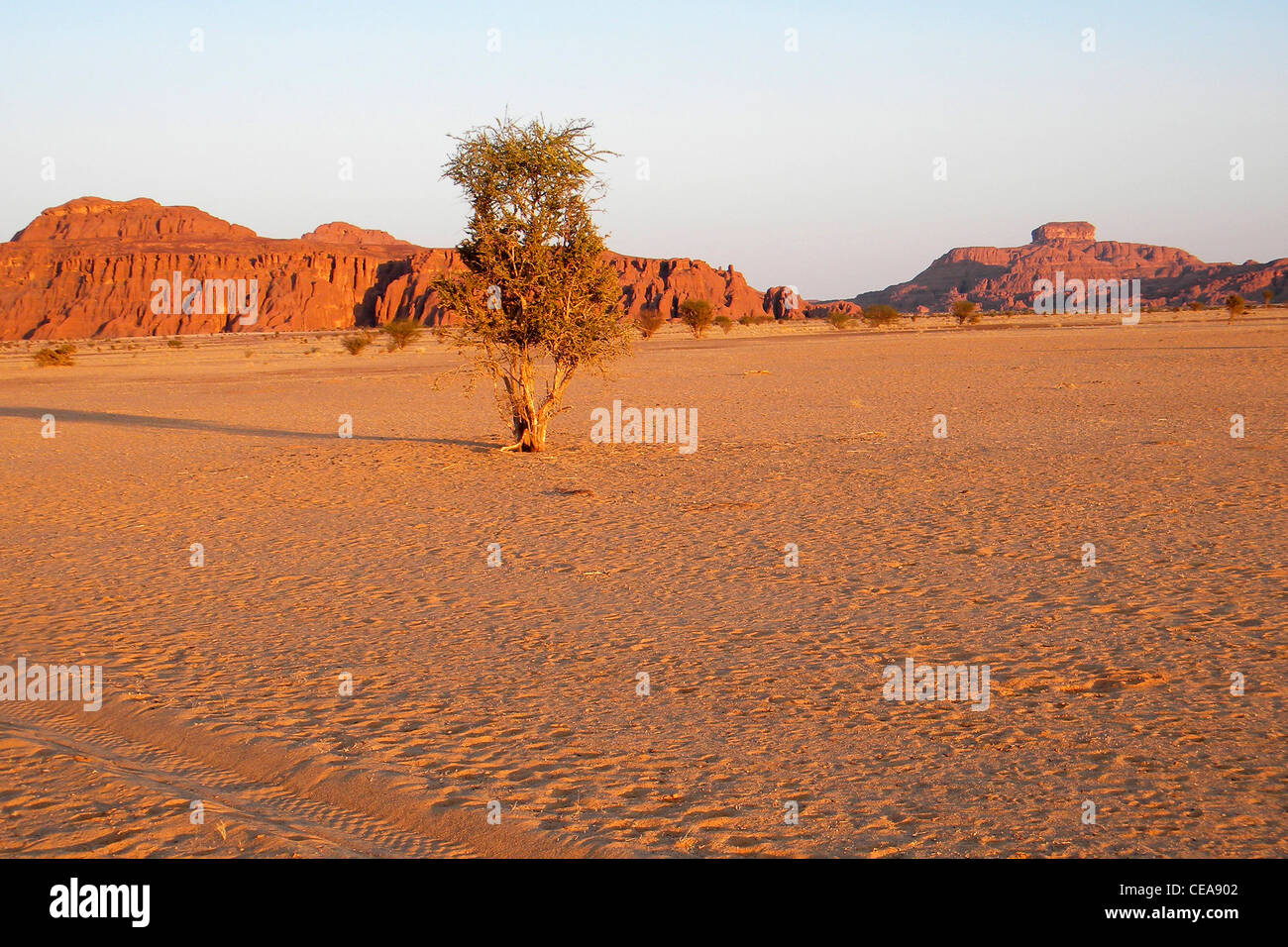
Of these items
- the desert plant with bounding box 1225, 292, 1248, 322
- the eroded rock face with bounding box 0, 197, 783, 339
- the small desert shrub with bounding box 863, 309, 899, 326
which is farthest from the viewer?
the eroded rock face with bounding box 0, 197, 783, 339

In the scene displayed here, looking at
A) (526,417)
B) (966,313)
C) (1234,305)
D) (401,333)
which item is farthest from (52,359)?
(1234,305)

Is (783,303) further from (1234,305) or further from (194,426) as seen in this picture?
(194,426)

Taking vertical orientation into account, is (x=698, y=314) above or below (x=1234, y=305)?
above

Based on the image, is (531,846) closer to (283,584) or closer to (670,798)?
(670,798)

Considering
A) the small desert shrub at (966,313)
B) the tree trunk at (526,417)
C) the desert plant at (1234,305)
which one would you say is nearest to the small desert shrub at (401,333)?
the small desert shrub at (966,313)

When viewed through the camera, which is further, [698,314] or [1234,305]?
[698,314]

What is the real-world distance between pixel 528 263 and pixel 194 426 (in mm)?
10448

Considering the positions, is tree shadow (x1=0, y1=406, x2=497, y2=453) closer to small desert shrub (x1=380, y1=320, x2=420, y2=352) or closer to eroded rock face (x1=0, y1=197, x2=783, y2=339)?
small desert shrub (x1=380, y1=320, x2=420, y2=352)

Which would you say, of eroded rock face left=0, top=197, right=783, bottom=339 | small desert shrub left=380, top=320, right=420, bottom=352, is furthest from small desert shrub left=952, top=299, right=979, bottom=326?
eroded rock face left=0, top=197, right=783, bottom=339

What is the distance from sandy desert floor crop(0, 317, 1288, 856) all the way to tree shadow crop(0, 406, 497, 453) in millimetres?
2595

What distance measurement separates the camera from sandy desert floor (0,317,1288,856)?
174 inches

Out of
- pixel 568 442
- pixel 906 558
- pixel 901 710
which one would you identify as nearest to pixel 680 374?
pixel 568 442

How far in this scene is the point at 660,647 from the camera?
22.8 feet
